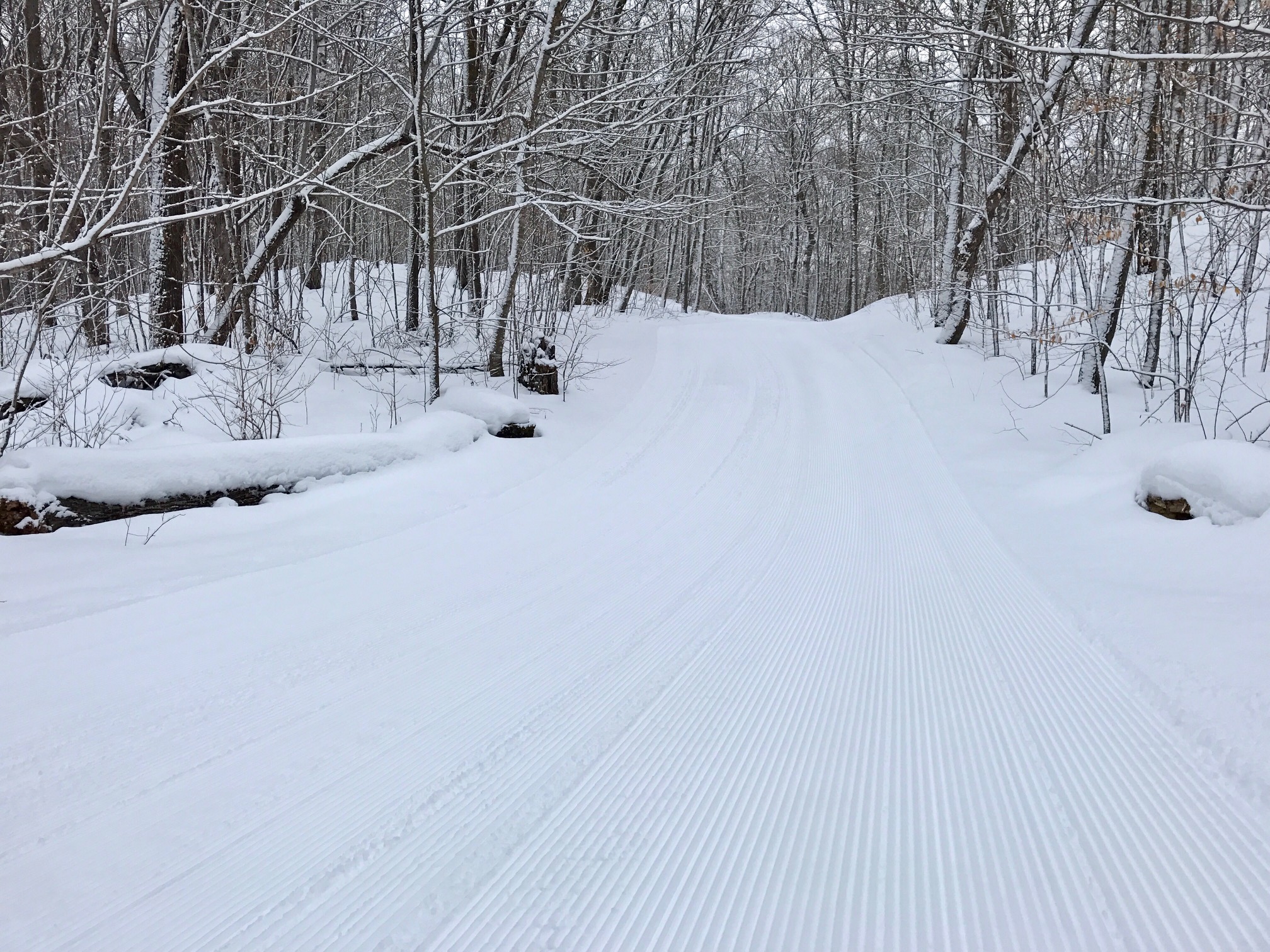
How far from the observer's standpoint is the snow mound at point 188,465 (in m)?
3.86

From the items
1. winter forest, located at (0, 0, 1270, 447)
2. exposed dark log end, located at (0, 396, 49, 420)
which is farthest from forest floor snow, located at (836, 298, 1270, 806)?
exposed dark log end, located at (0, 396, 49, 420)

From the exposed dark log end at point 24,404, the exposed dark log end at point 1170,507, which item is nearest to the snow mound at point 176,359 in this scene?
the exposed dark log end at point 24,404

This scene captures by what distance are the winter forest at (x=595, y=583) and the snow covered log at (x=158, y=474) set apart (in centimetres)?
3

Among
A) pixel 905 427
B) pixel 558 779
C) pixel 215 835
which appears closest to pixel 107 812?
pixel 215 835

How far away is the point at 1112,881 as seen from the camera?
1749mm

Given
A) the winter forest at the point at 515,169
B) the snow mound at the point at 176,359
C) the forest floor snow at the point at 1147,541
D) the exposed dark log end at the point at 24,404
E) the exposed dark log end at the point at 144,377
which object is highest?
the winter forest at the point at 515,169

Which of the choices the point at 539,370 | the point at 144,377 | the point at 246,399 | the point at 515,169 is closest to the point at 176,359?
the point at 144,377

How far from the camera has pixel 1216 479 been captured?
427cm

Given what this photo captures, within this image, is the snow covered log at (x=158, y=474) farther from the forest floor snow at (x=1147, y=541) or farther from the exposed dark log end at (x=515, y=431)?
the forest floor snow at (x=1147, y=541)

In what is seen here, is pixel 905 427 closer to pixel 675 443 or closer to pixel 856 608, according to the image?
pixel 675 443

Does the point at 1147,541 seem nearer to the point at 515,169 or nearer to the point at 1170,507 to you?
the point at 1170,507

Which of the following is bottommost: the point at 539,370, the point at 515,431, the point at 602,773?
the point at 602,773

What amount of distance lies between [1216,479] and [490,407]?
567 cm

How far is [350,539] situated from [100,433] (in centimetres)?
260
